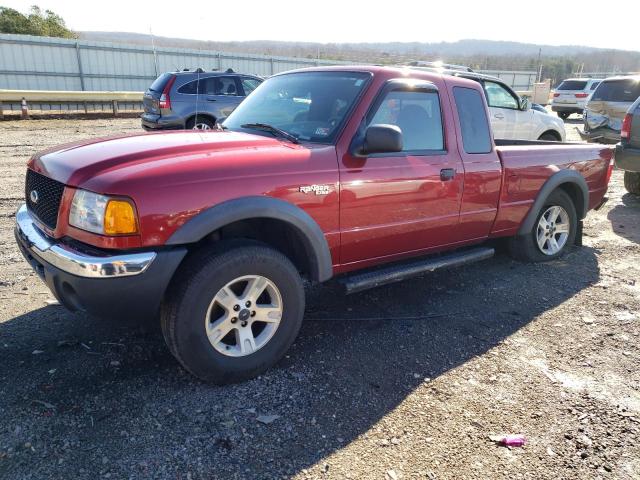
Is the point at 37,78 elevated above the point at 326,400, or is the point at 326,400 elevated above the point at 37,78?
the point at 37,78

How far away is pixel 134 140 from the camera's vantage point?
3330mm

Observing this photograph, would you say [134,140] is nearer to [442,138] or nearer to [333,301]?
[333,301]

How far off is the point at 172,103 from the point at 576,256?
8.93m

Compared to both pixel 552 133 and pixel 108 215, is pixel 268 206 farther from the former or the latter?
pixel 552 133

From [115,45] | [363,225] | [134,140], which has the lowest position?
[363,225]

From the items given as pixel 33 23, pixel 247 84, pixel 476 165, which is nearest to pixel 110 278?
pixel 476 165

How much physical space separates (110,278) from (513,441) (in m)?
2.28

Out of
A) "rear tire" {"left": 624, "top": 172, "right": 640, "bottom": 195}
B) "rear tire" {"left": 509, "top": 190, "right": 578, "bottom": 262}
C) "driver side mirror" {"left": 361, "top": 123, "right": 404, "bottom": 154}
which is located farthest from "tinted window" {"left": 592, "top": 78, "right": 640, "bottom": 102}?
"driver side mirror" {"left": 361, "top": 123, "right": 404, "bottom": 154}

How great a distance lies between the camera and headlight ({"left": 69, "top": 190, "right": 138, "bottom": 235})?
2551mm

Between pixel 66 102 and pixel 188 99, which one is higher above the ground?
pixel 188 99

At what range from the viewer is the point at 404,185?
11.9 ft

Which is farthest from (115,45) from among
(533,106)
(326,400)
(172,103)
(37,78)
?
(326,400)

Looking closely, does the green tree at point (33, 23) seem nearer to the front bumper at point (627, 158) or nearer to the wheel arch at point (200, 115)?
the wheel arch at point (200, 115)

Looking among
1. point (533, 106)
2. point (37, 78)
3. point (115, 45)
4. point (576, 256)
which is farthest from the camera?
point (115, 45)
